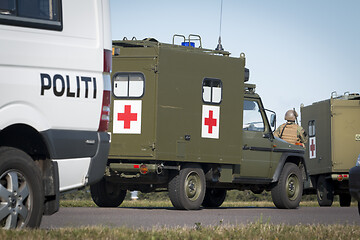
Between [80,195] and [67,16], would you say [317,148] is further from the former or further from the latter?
[80,195]

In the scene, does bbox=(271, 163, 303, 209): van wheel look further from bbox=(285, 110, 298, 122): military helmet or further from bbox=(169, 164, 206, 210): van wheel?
bbox=(169, 164, 206, 210): van wheel

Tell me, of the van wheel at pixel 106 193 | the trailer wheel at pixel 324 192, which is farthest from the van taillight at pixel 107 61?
the trailer wheel at pixel 324 192

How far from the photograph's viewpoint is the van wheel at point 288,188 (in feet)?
61.7

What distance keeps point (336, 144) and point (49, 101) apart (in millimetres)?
15350

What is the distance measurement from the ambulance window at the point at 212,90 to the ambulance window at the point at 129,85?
1382mm

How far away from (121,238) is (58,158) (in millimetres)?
1173

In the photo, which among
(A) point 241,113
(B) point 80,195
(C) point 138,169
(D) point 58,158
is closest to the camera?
(D) point 58,158

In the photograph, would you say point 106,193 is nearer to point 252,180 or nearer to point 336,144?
point 252,180

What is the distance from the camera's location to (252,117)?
18359 millimetres

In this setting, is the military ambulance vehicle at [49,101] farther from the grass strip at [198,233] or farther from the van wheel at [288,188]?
the van wheel at [288,188]

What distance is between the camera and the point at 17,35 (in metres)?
8.62

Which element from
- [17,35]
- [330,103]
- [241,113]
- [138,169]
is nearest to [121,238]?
[17,35]

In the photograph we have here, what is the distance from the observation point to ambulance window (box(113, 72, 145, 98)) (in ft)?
52.3

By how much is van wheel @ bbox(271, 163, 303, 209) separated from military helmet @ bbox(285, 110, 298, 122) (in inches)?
59.7
